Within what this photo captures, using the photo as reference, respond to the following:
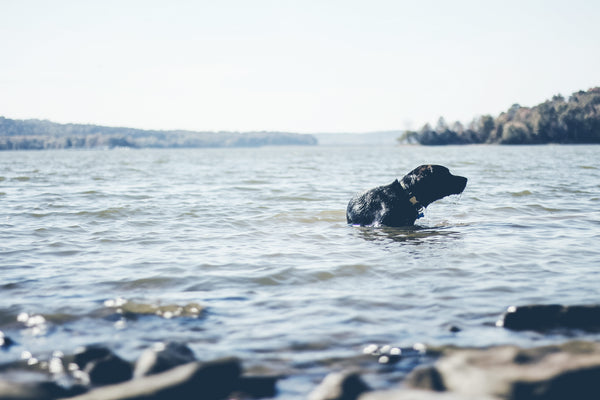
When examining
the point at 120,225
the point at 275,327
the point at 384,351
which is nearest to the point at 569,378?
the point at 384,351

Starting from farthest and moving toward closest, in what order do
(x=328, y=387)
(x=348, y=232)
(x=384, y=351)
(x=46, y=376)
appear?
(x=348, y=232) → (x=384, y=351) → (x=46, y=376) → (x=328, y=387)

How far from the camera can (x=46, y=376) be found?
15.5ft

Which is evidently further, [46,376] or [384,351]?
[384,351]

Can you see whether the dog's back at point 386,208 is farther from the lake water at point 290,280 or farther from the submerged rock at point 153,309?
the submerged rock at point 153,309

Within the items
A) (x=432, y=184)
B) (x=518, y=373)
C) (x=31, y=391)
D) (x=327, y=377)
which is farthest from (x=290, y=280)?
(x=432, y=184)

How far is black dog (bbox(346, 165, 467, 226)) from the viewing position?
1327 centimetres

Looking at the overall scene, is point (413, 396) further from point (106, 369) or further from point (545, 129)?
point (545, 129)

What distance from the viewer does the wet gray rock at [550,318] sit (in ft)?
18.6

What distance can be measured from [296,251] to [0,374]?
6079mm

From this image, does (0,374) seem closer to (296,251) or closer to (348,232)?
(296,251)

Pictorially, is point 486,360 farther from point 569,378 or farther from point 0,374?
point 0,374

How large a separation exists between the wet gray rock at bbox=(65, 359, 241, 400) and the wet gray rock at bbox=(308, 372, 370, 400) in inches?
29.4

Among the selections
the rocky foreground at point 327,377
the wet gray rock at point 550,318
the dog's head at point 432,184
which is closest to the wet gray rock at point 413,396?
the rocky foreground at point 327,377

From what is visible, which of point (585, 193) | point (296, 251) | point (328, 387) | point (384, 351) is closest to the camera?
point (328, 387)
